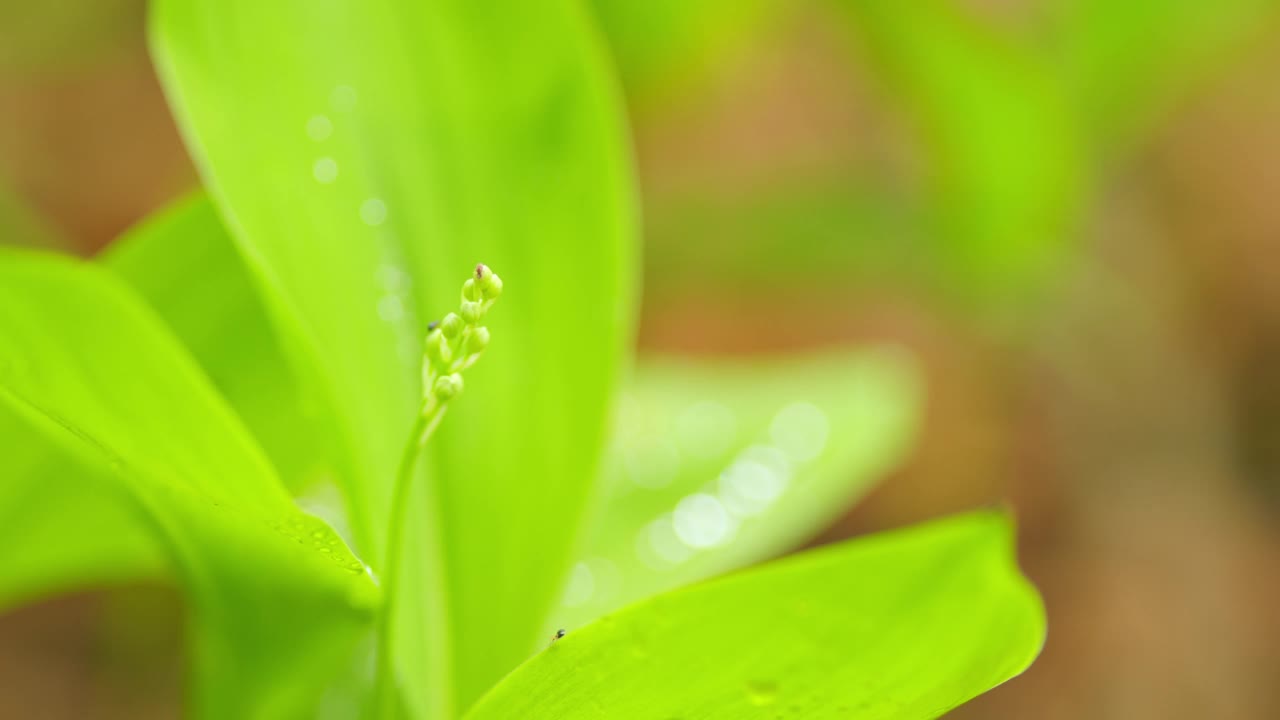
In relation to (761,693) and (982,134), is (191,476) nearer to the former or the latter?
(761,693)

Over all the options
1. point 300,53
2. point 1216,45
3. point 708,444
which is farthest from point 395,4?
point 1216,45

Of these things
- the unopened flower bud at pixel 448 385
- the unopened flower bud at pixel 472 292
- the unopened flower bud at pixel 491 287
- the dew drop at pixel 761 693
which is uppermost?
the unopened flower bud at pixel 472 292

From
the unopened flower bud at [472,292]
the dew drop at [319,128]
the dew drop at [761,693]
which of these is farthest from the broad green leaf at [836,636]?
the dew drop at [319,128]

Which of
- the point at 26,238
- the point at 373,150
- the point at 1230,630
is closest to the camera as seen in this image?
the point at 373,150

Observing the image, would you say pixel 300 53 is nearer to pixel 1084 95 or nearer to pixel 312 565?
pixel 312 565

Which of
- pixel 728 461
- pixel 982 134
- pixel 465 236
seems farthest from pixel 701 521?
pixel 982 134

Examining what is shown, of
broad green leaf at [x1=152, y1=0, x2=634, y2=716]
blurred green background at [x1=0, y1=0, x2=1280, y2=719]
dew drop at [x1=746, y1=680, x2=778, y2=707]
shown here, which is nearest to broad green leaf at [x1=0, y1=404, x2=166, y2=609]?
broad green leaf at [x1=152, y1=0, x2=634, y2=716]

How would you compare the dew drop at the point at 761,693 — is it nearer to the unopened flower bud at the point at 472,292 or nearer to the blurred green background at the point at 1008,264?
the unopened flower bud at the point at 472,292
